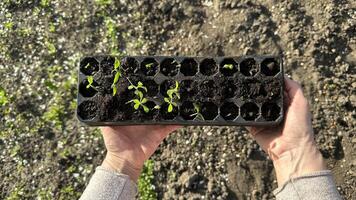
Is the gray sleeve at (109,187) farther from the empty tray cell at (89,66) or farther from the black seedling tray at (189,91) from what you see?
the empty tray cell at (89,66)

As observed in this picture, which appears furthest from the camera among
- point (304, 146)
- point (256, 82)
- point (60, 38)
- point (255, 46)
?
point (60, 38)

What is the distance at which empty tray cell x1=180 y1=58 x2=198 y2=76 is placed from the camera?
229 centimetres

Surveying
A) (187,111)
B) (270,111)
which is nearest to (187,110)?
(187,111)

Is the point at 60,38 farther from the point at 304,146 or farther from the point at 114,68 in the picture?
the point at 304,146

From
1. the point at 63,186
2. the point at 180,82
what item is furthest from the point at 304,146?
the point at 63,186

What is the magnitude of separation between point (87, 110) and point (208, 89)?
66 centimetres

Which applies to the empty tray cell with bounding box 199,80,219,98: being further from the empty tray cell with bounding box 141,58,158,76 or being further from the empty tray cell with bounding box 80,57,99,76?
the empty tray cell with bounding box 80,57,99,76

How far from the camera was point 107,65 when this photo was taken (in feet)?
7.52

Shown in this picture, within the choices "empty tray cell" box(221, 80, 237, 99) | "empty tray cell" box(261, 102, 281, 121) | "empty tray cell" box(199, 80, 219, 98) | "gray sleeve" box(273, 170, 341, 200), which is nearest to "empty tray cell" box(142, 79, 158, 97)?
"empty tray cell" box(199, 80, 219, 98)

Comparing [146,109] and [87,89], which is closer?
[146,109]

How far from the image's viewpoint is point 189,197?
2736mm

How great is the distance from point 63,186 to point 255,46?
5.49 feet

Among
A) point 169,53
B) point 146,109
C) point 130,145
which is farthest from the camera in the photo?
point 169,53

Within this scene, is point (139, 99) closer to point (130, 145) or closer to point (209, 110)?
point (130, 145)
